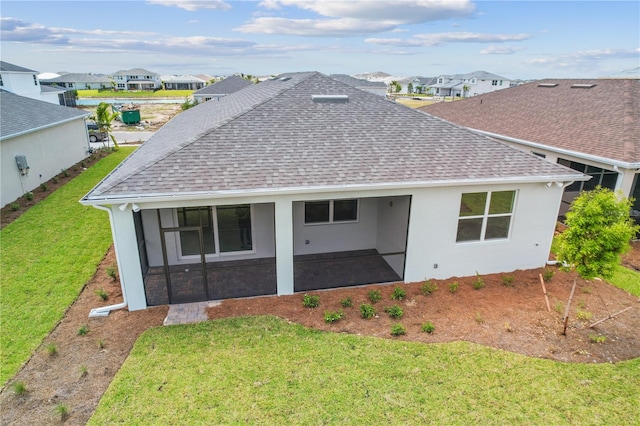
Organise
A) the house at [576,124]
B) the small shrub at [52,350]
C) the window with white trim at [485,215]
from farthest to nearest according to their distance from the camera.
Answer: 1. the house at [576,124]
2. the window with white trim at [485,215]
3. the small shrub at [52,350]

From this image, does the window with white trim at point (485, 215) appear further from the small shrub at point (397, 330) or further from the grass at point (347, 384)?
the grass at point (347, 384)

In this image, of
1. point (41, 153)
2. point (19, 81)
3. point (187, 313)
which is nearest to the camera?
point (187, 313)

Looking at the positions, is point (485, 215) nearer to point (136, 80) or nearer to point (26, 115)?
point (26, 115)

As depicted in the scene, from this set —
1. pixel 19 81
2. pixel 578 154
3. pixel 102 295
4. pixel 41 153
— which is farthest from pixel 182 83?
pixel 578 154

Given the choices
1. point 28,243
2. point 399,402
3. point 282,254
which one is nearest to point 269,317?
point 282,254

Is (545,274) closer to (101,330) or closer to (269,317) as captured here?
(269,317)

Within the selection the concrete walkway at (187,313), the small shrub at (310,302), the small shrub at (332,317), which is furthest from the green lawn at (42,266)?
the small shrub at (332,317)
